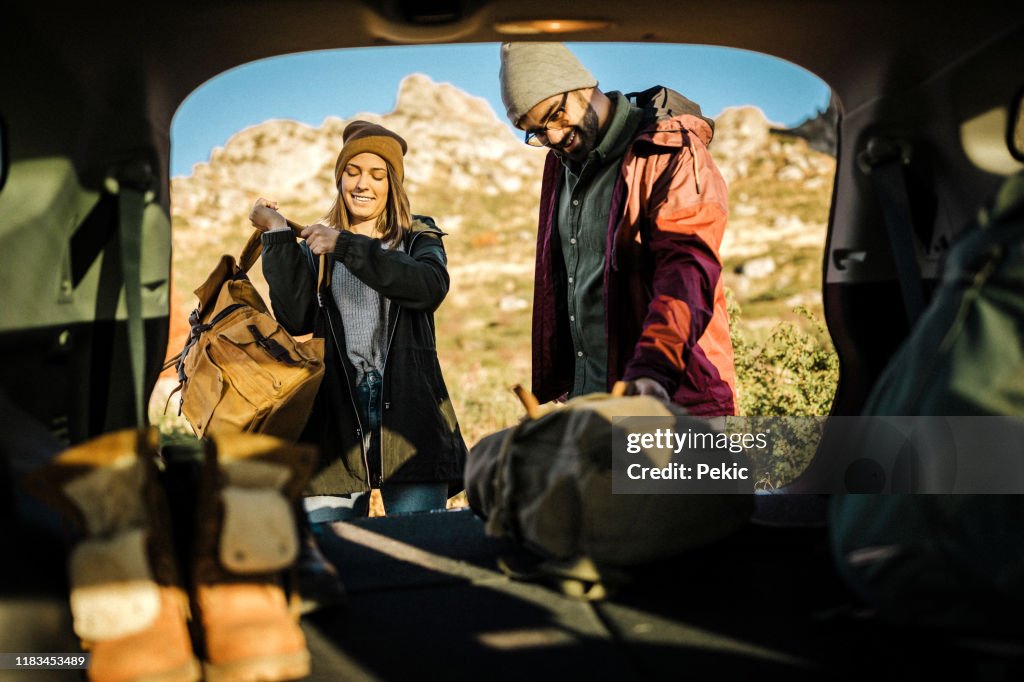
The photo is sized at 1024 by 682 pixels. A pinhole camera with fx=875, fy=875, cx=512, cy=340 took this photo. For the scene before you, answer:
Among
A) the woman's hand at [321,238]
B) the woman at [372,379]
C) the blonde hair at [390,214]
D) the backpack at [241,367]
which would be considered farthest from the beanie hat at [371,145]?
the backpack at [241,367]

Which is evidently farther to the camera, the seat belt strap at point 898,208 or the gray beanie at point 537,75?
the gray beanie at point 537,75

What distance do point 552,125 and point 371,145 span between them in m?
0.83

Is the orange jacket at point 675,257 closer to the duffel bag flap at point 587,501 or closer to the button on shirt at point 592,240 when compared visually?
the button on shirt at point 592,240

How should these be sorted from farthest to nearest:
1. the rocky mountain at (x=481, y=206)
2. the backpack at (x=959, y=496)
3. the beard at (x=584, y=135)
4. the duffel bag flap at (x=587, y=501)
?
1. the rocky mountain at (x=481, y=206)
2. the beard at (x=584, y=135)
3. the duffel bag flap at (x=587, y=501)
4. the backpack at (x=959, y=496)

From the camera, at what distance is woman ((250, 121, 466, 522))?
9.00ft

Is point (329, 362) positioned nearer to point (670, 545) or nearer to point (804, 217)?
point (670, 545)

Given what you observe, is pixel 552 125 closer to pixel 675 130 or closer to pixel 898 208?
pixel 675 130

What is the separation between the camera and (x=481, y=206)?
26.5 metres

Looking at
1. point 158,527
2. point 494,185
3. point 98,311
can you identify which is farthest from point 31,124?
point 494,185

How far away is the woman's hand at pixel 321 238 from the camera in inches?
103

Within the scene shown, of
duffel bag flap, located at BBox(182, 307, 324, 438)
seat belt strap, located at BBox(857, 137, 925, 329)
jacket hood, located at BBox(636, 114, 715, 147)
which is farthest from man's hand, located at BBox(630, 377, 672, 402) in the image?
duffel bag flap, located at BBox(182, 307, 324, 438)

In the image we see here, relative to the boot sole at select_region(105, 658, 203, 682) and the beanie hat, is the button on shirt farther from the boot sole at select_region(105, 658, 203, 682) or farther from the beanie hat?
the boot sole at select_region(105, 658, 203, 682)

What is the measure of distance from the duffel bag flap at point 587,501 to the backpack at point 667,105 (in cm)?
100

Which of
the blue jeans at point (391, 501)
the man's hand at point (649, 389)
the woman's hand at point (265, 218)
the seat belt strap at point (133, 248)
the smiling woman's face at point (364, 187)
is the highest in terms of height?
the smiling woman's face at point (364, 187)
